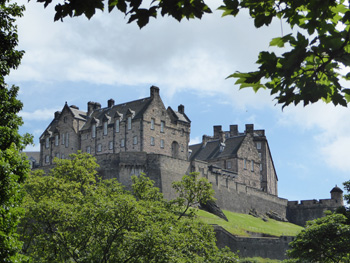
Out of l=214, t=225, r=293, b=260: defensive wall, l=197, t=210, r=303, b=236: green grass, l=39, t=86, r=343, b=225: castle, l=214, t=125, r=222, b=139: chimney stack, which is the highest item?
l=214, t=125, r=222, b=139: chimney stack

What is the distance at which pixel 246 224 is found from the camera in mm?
63250

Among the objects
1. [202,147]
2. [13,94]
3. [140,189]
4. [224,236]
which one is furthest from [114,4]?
[202,147]

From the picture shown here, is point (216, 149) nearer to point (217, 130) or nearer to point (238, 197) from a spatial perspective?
point (217, 130)

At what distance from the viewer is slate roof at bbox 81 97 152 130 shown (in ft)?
238

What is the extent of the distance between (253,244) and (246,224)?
974 centimetres

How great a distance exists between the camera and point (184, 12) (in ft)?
22.5

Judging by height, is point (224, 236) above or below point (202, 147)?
below

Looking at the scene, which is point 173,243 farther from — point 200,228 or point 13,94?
point 13,94

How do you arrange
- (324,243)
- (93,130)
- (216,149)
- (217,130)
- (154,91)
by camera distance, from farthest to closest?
(217,130), (216,149), (93,130), (154,91), (324,243)

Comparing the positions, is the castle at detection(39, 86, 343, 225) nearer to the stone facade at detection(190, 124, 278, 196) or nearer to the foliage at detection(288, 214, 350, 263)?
the stone facade at detection(190, 124, 278, 196)

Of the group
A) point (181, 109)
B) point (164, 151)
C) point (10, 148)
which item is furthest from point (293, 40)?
point (181, 109)

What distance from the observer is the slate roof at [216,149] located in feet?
264

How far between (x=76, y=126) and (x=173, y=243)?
53127 mm

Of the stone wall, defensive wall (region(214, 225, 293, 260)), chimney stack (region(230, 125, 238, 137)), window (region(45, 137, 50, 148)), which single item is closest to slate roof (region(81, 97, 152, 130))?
window (region(45, 137, 50, 148))
